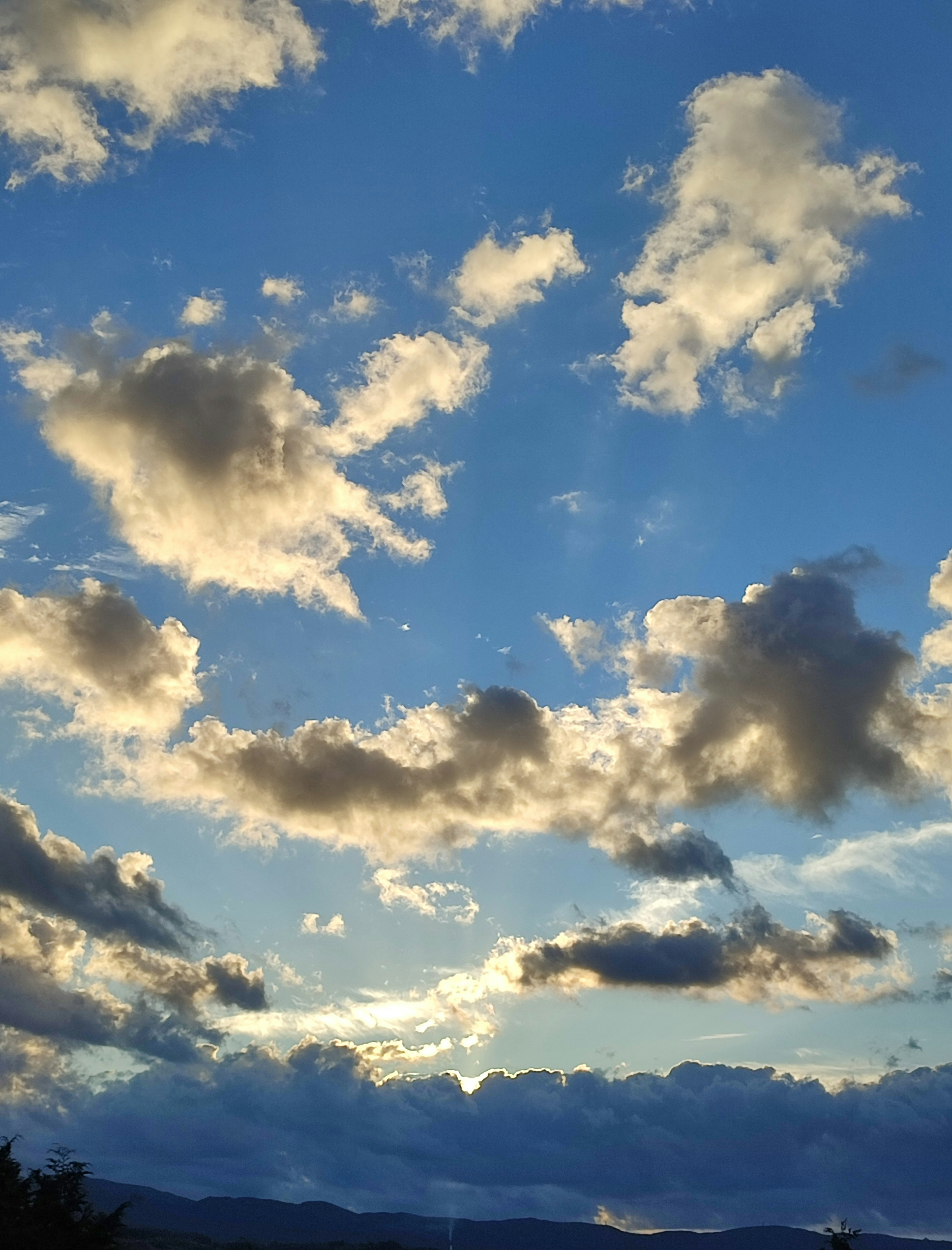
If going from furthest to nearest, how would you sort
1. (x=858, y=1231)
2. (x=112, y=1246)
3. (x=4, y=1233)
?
1. (x=858, y=1231)
2. (x=112, y=1246)
3. (x=4, y=1233)

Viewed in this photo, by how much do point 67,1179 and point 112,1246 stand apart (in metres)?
46.4

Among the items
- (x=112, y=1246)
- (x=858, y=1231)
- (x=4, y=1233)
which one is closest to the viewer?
(x=4, y=1233)

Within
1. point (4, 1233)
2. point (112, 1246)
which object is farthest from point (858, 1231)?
point (4, 1233)

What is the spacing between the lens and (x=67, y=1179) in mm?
144375

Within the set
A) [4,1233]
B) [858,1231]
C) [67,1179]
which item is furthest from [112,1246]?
[858,1231]

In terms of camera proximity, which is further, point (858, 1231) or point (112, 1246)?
point (858, 1231)

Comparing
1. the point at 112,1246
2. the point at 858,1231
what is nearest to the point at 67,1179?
the point at 112,1246

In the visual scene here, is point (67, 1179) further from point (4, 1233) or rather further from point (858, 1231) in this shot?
point (858, 1231)

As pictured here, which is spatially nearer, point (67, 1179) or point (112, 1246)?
point (112, 1246)

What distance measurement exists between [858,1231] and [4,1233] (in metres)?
119

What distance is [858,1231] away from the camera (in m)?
143

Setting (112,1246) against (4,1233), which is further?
(112,1246)

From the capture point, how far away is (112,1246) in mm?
106062

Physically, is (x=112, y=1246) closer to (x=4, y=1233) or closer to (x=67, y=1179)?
(x=4, y=1233)
